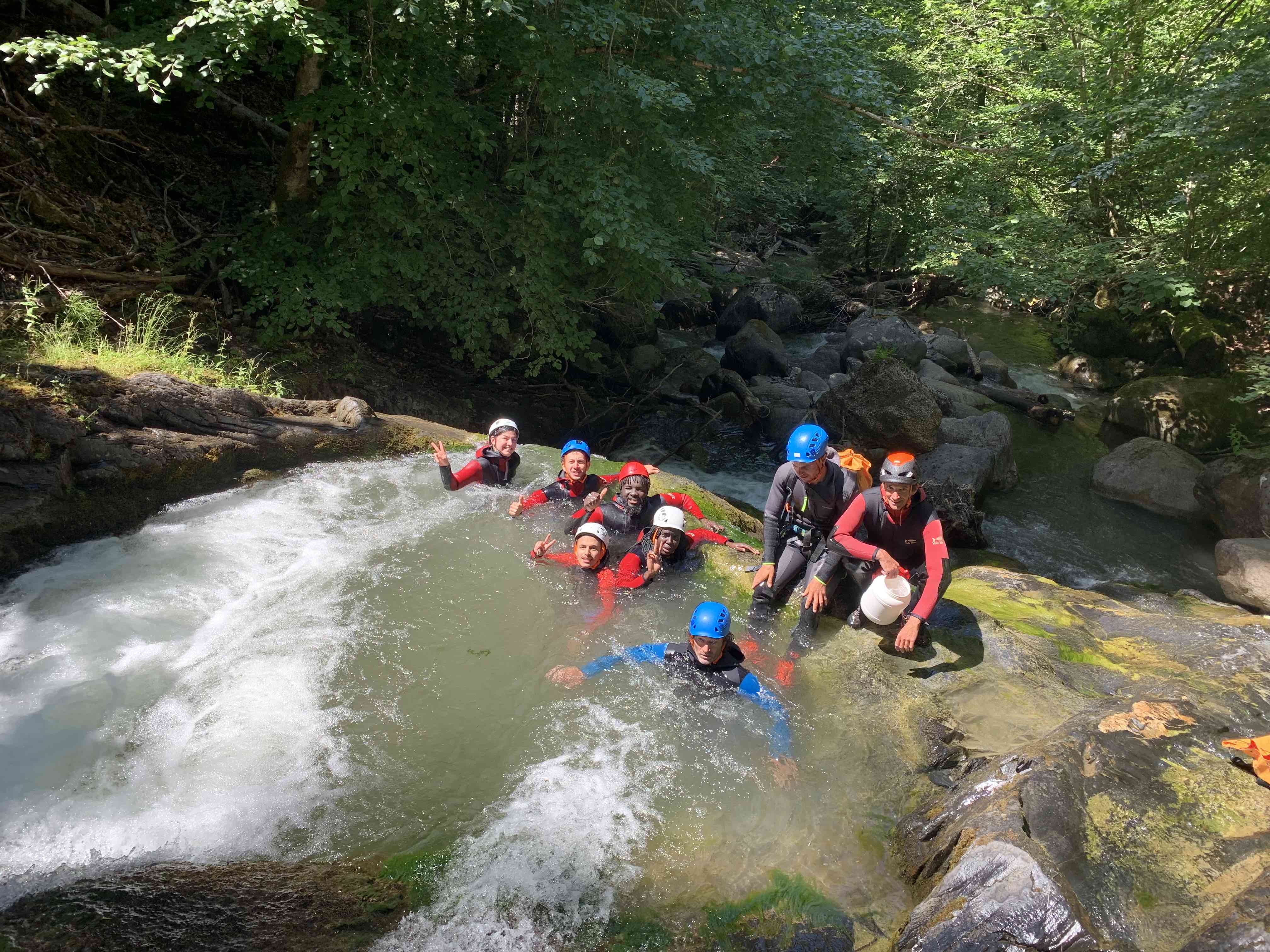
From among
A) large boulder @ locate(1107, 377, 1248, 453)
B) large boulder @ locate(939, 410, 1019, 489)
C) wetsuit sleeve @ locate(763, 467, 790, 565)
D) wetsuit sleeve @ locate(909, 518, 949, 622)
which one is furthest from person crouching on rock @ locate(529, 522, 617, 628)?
large boulder @ locate(1107, 377, 1248, 453)

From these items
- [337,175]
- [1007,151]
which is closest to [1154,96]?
[1007,151]

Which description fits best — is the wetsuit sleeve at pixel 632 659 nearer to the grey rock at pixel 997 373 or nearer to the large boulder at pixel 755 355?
the large boulder at pixel 755 355

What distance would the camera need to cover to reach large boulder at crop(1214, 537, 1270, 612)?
28.0 feet

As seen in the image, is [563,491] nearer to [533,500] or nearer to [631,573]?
[533,500]

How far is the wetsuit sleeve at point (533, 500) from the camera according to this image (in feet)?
24.2

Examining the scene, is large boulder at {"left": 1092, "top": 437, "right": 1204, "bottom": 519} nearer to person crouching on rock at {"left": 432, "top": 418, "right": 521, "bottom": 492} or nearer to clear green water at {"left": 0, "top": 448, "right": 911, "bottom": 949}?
clear green water at {"left": 0, "top": 448, "right": 911, "bottom": 949}

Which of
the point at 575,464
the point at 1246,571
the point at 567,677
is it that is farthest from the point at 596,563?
the point at 1246,571

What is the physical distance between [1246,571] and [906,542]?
243 inches

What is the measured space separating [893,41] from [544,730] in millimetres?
15096

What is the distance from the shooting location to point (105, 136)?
30.7ft

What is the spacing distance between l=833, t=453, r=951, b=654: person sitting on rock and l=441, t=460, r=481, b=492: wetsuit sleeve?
12.9 feet

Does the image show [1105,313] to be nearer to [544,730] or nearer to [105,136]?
[544,730]

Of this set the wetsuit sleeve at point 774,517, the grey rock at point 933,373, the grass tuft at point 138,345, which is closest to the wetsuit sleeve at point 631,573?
the wetsuit sleeve at point 774,517

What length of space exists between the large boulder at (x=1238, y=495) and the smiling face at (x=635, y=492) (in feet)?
26.2
